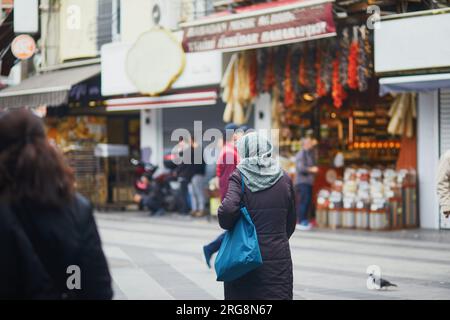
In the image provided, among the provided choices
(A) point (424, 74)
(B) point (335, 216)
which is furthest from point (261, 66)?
(A) point (424, 74)

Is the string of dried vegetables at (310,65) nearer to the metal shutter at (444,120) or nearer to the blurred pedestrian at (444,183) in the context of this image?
the metal shutter at (444,120)

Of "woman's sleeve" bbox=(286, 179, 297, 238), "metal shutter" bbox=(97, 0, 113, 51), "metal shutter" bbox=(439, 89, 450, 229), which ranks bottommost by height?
"woman's sleeve" bbox=(286, 179, 297, 238)

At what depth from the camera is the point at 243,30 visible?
1820cm

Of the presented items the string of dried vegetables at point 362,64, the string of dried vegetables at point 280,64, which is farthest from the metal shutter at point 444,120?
the string of dried vegetables at point 280,64

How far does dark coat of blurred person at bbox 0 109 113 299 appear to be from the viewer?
3.76m

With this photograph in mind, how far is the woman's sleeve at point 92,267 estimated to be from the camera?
153 inches

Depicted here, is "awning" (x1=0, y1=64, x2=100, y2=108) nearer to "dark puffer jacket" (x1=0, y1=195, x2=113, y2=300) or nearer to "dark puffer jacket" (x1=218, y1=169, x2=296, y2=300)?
"dark puffer jacket" (x1=218, y1=169, x2=296, y2=300)

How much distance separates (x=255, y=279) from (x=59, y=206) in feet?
8.76

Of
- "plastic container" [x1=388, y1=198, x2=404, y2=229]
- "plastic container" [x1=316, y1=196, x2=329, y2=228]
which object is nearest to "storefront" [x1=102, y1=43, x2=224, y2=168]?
"plastic container" [x1=316, y1=196, x2=329, y2=228]

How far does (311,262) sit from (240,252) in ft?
22.3

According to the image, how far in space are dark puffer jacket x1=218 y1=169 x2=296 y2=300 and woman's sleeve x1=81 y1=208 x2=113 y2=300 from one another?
7.96 feet

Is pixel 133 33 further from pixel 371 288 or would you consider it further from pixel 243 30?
pixel 371 288

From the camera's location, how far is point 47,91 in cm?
2405

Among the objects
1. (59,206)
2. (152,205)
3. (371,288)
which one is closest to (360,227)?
(152,205)
